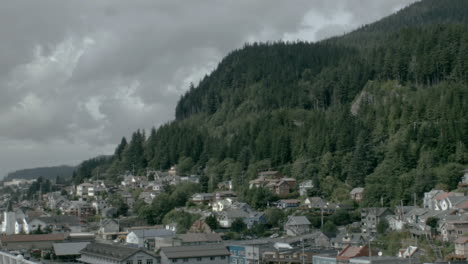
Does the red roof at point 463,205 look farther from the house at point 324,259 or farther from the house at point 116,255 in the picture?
the house at point 116,255

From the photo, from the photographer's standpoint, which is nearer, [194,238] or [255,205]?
[194,238]

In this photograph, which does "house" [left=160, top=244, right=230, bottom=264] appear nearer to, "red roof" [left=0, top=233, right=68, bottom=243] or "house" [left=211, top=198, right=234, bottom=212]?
"red roof" [left=0, top=233, right=68, bottom=243]

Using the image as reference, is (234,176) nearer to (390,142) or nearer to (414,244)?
(390,142)

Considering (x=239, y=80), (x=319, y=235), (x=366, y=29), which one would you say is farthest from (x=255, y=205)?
(x=366, y=29)

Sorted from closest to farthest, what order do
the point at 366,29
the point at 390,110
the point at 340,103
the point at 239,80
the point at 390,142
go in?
the point at 390,142, the point at 390,110, the point at 340,103, the point at 239,80, the point at 366,29

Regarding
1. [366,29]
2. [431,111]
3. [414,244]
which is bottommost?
[414,244]

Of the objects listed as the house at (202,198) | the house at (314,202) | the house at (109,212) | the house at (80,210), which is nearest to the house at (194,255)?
the house at (314,202)

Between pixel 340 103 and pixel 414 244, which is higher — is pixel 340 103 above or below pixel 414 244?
above

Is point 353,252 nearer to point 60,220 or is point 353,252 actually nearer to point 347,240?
point 347,240
